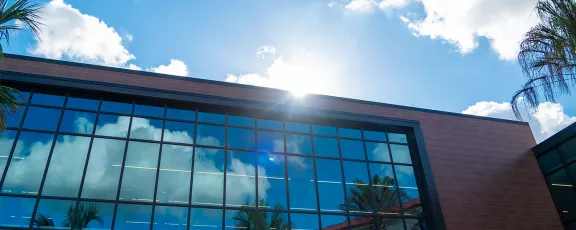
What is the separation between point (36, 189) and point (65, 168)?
1.00 metres

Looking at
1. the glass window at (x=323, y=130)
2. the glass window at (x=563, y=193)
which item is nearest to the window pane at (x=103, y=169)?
the glass window at (x=323, y=130)

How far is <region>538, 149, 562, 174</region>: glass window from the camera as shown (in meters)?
18.9

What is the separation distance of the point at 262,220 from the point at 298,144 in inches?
142

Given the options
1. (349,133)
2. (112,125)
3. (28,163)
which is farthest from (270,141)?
(28,163)

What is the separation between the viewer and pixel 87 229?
42.0ft

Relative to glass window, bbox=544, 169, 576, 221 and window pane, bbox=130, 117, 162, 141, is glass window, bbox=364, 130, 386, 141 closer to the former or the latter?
glass window, bbox=544, 169, 576, 221

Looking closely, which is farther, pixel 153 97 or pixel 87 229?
pixel 153 97

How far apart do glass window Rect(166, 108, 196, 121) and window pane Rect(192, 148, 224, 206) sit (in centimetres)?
141

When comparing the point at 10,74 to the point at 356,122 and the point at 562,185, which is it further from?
the point at 562,185

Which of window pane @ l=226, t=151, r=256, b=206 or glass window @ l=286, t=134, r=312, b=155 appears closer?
window pane @ l=226, t=151, r=256, b=206

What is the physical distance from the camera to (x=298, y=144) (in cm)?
1689

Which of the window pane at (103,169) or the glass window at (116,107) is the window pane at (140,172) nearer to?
the window pane at (103,169)

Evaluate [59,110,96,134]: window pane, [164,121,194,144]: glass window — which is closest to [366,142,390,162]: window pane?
[164,121,194,144]: glass window

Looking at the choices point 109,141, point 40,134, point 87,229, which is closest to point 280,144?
point 109,141
